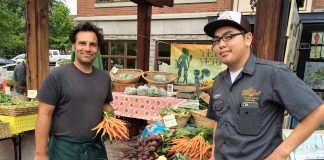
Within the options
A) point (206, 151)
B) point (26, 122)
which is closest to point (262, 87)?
point (206, 151)

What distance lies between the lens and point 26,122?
3883 millimetres

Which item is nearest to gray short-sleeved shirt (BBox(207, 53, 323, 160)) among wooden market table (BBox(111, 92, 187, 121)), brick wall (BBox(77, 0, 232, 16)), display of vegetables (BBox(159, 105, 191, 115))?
display of vegetables (BBox(159, 105, 191, 115))

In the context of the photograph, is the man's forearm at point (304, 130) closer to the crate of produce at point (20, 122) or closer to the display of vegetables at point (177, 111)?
the display of vegetables at point (177, 111)

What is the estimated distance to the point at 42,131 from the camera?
7.71 feet

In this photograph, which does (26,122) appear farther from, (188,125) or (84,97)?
(188,125)

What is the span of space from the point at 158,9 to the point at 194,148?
10.7 meters

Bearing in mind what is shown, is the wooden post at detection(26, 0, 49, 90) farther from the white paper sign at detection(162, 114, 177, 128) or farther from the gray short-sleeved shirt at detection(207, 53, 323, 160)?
the gray short-sleeved shirt at detection(207, 53, 323, 160)

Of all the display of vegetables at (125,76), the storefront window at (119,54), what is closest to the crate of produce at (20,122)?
the display of vegetables at (125,76)

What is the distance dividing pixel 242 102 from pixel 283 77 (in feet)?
0.93

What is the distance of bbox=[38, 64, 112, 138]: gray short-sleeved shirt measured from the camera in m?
2.34

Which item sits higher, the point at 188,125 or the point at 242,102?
the point at 242,102

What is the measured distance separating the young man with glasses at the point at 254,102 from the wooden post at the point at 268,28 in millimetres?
1349

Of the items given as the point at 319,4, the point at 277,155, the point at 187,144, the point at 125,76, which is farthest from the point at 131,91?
the point at 319,4

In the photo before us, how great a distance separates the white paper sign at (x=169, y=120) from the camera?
3531 millimetres
